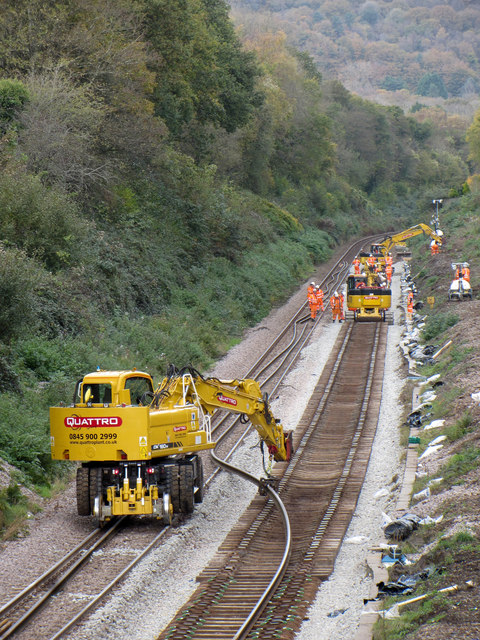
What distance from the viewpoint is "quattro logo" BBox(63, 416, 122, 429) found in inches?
628

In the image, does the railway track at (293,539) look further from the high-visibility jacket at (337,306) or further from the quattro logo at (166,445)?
the high-visibility jacket at (337,306)

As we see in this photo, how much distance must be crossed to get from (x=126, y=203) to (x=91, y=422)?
2577 cm

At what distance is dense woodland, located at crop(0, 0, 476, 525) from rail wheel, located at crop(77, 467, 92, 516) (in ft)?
7.92

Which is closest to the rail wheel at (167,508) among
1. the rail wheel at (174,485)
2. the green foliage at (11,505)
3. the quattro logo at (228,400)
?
the rail wheel at (174,485)

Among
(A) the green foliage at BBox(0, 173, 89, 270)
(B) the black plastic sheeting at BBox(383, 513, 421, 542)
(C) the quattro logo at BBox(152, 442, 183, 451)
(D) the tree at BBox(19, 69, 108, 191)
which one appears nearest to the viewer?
(B) the black plastic sheeting at BBox(383, 513, 421, 542)

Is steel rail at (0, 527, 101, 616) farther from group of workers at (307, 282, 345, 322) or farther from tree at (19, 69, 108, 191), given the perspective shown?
group of workers at (307, 282, 345, 322)

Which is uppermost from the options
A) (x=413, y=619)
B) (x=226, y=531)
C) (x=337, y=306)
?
(x=337, y=306)

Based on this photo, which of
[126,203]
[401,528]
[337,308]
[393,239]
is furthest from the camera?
[393,239]

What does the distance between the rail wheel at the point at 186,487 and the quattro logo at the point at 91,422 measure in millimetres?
1758

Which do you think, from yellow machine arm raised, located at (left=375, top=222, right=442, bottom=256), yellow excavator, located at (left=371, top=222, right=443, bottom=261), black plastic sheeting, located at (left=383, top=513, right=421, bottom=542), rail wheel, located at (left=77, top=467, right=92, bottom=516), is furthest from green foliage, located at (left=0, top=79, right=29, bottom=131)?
yellow machine arm raised, located at (left=375, top=222, right=442, bottom=256)

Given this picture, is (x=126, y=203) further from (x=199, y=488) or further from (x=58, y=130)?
(x=199, y=488)

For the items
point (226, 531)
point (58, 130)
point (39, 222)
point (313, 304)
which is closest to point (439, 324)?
point (313, 304)

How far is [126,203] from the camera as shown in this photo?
40.6 meters

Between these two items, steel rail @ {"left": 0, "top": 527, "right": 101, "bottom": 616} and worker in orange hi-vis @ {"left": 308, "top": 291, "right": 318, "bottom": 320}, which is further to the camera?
worker in orange hi-vis @ {"left": 308, "top": 291, "right": 318, "bottom": 320}
